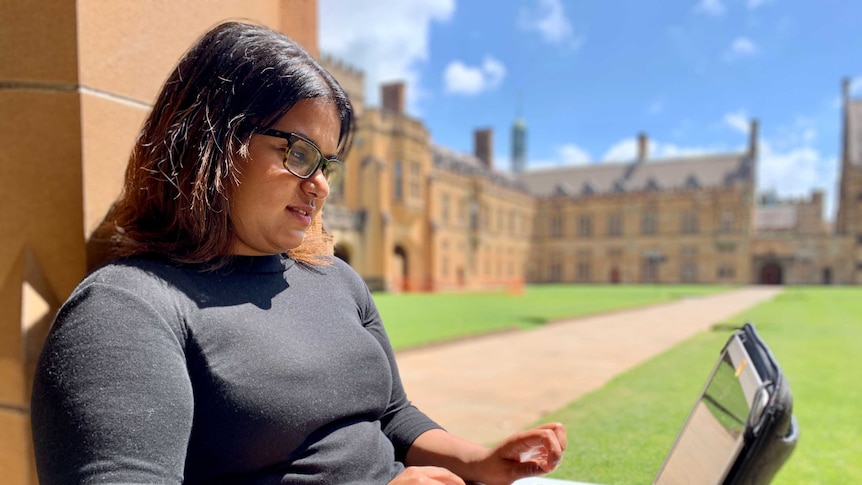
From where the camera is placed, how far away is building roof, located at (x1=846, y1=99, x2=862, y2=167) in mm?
47156

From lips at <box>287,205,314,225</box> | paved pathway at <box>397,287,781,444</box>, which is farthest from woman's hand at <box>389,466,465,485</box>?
paved pathway at <box>397,287,781,444</box>

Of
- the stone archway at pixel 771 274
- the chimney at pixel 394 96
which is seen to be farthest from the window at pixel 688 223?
the chimney at pixel 394 96

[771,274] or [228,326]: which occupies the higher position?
[228,326]

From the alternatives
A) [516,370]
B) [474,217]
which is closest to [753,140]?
[474,217]

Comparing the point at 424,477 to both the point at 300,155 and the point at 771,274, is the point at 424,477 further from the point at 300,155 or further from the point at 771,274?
the point at 771,274

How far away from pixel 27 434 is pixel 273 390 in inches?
31.8

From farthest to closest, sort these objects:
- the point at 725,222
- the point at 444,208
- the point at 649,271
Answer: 1. the point at 649,271
2. the point at 725,222
3. the point at 444,208

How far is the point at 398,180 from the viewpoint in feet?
98.4

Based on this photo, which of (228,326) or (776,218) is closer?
(228,326)

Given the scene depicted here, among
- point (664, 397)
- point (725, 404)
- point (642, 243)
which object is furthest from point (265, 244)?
point (642, 243)

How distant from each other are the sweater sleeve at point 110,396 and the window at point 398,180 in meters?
29.0

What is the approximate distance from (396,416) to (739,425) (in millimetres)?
846

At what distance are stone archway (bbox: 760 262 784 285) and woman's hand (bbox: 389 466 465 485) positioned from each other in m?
53.5

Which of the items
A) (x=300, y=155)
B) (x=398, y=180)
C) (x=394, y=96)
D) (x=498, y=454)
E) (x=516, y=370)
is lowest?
(x=516, y=370)
